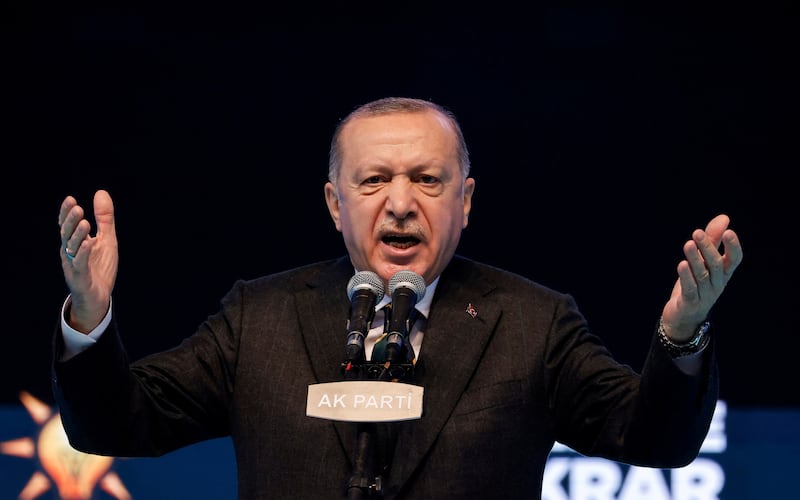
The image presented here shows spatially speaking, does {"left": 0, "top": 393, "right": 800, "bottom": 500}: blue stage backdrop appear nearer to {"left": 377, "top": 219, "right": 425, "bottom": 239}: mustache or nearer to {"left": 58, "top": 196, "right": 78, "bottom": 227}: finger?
{"left": 377, "top": 219, "right": 425, "bottom": 239}: mustache

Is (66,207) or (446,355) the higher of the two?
(66,207)

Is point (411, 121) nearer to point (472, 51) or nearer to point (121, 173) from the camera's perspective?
point (472, 51)

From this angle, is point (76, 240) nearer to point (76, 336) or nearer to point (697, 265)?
point (76, 336)

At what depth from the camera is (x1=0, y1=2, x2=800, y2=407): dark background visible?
4.24 meters

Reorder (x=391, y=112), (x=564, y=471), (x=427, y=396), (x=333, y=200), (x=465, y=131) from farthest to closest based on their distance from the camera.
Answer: (x=465, y=131), (x=564, y=471), (x=333, y=200), (x=391, y=112), (x=427, y=396)

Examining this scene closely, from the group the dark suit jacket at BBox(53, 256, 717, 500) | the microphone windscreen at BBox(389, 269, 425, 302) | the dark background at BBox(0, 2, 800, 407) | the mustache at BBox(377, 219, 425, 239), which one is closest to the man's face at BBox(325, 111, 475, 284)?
the mustache at BBox(377, 219, 425, 239)

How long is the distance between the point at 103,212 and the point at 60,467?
2206 mm

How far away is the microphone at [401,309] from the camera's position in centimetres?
198

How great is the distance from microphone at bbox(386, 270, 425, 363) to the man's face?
1.24 ft

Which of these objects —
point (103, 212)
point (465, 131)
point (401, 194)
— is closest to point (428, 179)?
point (401, 194)

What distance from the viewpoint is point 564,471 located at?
13.4 ft

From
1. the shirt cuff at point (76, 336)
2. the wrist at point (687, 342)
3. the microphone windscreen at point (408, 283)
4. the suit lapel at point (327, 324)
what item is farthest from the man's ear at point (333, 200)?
the wrist at point (687, 342)

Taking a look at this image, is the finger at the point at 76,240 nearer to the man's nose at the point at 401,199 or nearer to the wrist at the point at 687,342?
the man's nose at the point at 401,199

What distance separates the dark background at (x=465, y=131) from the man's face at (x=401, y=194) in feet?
5.44
